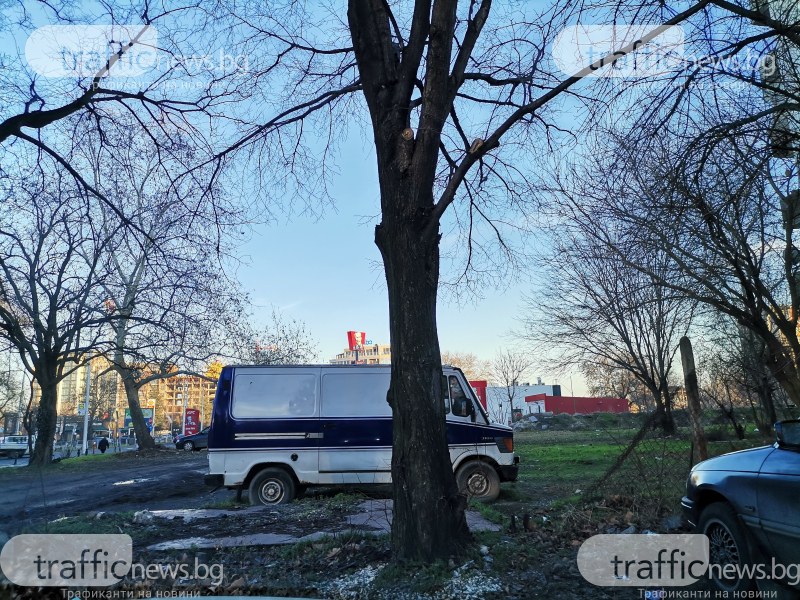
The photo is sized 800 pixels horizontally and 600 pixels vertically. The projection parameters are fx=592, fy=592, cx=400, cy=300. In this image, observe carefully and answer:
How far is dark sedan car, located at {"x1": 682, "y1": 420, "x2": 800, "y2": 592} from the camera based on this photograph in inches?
153

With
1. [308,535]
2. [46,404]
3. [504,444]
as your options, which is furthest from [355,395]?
[46,404]

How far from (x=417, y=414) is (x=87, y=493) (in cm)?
1390

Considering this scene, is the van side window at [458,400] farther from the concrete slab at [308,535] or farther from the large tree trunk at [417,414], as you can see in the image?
the large tree trunk at [417,414]

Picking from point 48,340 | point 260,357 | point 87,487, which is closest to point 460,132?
point 87,487

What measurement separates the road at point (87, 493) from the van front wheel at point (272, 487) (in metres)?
1.89

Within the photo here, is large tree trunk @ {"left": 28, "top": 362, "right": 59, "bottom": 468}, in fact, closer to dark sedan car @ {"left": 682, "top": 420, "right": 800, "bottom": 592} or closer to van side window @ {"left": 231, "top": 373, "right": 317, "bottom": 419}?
van side window @ {"left": 231, "top": 373, "right": 317, "bottom": 419}

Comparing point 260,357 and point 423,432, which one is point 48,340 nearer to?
point 260,357

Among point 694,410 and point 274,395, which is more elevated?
point 274,395

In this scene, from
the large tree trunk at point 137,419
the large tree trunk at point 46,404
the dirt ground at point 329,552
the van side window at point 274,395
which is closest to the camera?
the dirt ground at point 329,552

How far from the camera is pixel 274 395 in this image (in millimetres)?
11141

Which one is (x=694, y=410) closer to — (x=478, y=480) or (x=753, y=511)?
(x=753, y=511)

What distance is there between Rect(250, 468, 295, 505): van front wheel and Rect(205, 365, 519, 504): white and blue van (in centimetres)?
2

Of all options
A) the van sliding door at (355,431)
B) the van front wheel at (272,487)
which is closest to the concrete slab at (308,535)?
the van sliding door at (355,431)

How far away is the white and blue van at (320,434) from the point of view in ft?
35.1
